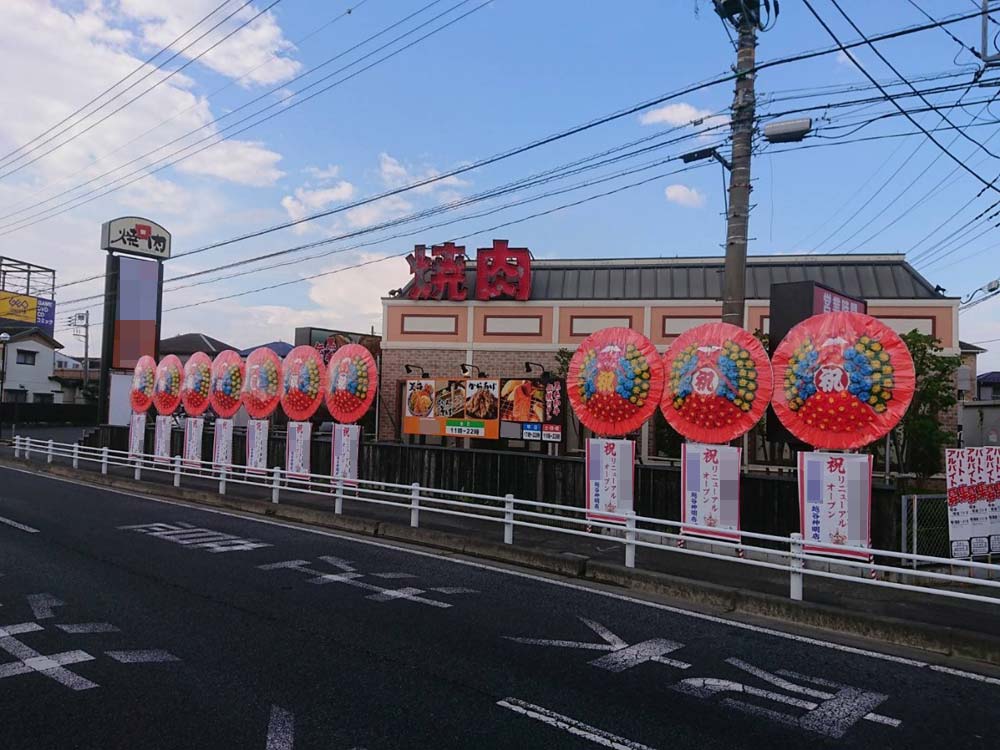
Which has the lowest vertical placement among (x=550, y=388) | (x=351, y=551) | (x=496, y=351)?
(x=351, y=551)

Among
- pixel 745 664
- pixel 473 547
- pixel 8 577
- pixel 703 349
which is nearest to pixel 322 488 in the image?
pixel 473 547

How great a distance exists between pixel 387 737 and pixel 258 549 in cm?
682

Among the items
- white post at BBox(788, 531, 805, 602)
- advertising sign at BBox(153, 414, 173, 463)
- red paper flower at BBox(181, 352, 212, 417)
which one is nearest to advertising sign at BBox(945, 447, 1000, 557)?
white post at BBox(788, 531, 805, 602)

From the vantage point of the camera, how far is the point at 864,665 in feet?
20.2

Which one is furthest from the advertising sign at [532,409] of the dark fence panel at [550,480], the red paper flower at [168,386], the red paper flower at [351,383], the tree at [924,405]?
the red paper flower at [168,386]

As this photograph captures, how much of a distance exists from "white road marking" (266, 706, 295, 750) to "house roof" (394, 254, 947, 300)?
21101 millimetres

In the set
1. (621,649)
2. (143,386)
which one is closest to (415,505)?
(621,649)

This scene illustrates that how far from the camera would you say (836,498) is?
9211 millimetres

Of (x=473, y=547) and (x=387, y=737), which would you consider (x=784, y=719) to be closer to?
(x=387, y=737)

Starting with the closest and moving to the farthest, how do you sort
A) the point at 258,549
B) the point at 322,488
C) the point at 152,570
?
the point at 152,570 < the point at 258,549 < the point at 322,488

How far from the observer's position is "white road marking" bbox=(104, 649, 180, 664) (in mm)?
5672

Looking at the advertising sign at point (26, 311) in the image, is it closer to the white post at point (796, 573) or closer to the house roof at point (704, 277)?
the house roof at point (704, 277)

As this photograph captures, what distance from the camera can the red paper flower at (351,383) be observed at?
637 inches

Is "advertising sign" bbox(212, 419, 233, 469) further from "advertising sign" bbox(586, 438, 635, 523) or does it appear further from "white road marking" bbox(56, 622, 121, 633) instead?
"white road marking" bbox(56, 622, 121, 633)
